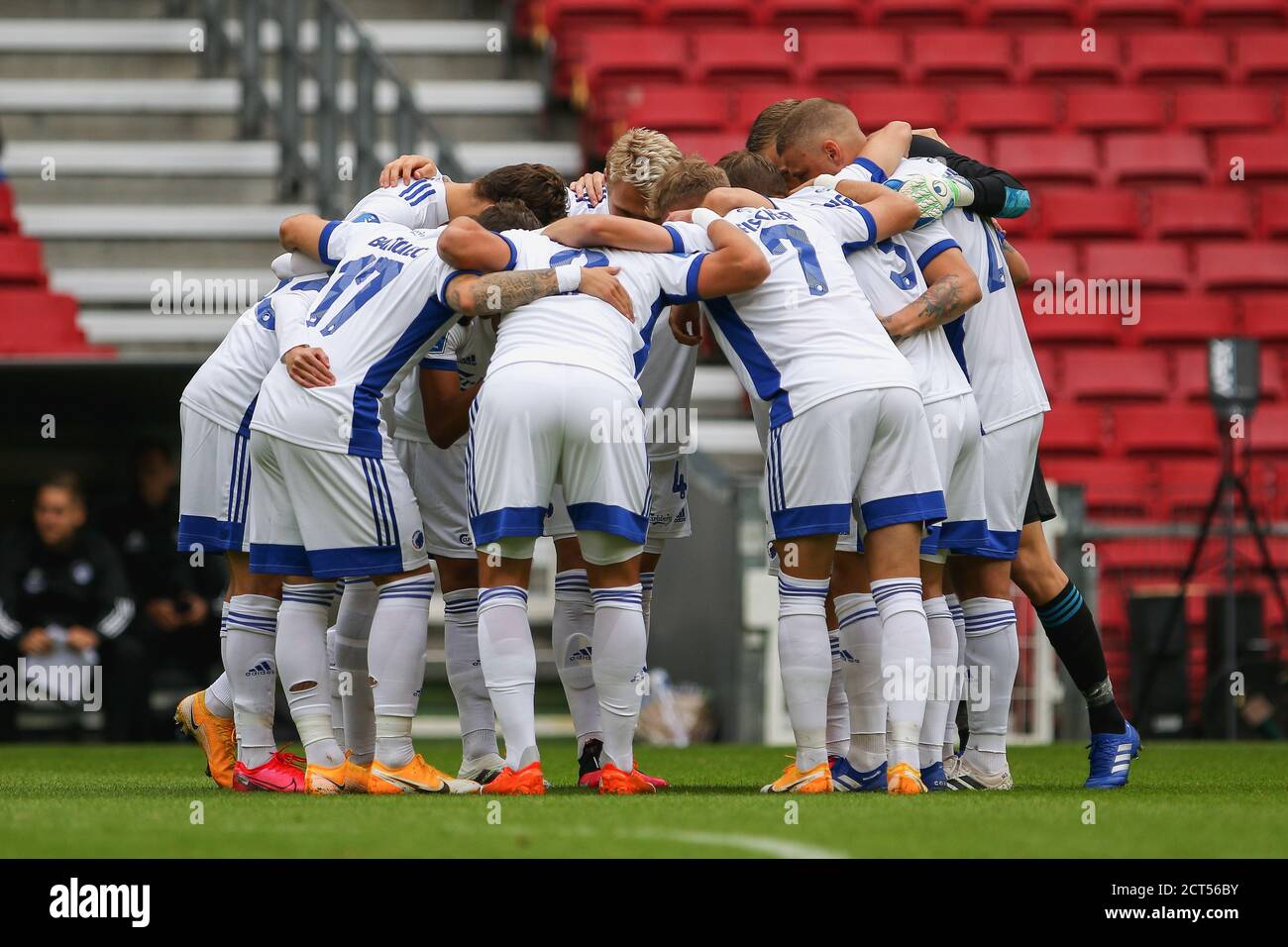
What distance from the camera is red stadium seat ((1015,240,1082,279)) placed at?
12508 mm

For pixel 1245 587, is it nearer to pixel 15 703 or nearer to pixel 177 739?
pixel 177 739

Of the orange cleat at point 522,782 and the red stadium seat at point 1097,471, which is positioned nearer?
the orange cleat at point 522,782

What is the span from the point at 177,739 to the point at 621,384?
18.8ft

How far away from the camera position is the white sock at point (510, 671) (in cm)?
502

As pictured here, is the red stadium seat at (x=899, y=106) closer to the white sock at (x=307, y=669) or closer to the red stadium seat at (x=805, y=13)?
the red stadium seat at (x=805, y=13)

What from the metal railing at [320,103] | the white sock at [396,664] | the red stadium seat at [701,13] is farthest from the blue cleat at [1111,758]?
the red stadium seat at [701,13]

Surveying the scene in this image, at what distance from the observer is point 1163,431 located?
39.6ft

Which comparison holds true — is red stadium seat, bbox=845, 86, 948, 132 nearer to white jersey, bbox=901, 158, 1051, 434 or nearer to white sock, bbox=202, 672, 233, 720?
white jersey, bbox=901, 158, 1051, 434

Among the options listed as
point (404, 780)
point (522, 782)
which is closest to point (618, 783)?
point (522, 782)

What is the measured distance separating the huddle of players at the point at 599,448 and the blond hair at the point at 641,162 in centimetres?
2

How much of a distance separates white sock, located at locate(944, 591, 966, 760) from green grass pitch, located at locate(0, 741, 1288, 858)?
0.28 m

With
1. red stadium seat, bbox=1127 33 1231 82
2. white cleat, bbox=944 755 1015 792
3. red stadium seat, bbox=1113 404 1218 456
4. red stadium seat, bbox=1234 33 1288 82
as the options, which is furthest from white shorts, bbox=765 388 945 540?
red stadium seat, bbox=1234 33 1288 82

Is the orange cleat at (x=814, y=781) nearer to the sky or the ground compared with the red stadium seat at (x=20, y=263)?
nearer to the ground
